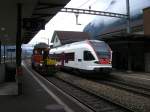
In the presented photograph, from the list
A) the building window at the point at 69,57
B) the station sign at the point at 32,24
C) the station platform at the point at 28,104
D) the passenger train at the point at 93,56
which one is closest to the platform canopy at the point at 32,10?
the station sign at the point at 32,24

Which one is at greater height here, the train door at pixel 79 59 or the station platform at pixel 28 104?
the train door at pixel 79 59

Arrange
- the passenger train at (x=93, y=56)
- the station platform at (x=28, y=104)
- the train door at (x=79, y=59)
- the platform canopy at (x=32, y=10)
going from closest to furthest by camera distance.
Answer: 1. the station platform at (x=28, y=104)
2. the platform canopy at (x=32, y=10)
3. the passenger train at (x=93, y=56)
4. the train door at (x=79, y=59)

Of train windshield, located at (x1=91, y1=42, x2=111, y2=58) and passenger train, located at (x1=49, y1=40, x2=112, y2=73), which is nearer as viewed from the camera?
passenger train, located at (x1=49, y1=40, x2=112, y2=73)

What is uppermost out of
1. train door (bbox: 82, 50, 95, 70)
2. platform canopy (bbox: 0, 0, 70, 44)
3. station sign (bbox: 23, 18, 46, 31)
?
platform canopy (bbox: 0, 0, 70, 44)

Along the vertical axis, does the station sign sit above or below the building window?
above

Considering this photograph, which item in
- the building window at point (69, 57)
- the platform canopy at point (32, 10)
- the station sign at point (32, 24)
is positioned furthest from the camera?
the building window at point (69, 57)

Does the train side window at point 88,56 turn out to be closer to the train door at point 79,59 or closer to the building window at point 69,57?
the train door at point 79,59

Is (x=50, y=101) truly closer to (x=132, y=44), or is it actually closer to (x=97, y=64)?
(x=97, y=64)

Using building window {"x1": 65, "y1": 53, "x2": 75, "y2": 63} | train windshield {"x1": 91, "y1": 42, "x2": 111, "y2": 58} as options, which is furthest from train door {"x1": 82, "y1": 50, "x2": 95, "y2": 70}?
building window {"x1": 65, "y1": 53, "x2": 75, "y2": 63}

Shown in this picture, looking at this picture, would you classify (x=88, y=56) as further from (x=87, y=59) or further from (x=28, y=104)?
(x=28, y=104)

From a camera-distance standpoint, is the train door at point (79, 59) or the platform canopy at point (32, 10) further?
the train door at point (79, 59)

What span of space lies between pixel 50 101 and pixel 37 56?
83.4 feet

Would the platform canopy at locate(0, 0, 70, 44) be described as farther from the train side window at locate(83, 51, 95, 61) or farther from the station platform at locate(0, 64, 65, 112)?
the train side window at locate(83, 51, 95, 61)

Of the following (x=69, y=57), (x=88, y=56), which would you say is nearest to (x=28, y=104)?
(x=88, y=56)
